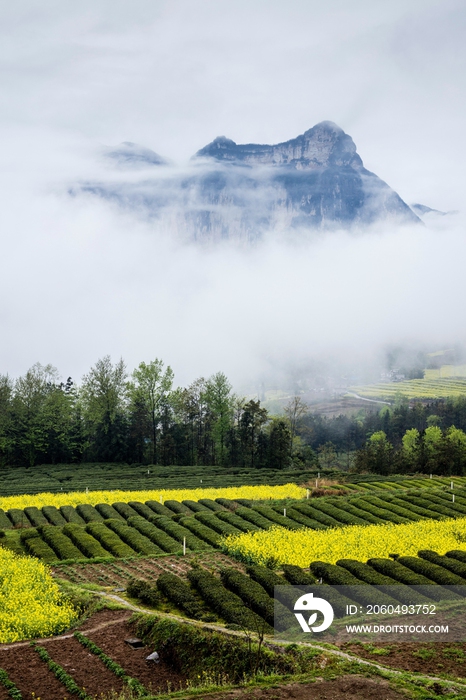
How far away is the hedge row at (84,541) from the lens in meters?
36.5

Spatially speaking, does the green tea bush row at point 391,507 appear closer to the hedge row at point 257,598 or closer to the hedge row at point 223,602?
the hedge row at point 257,598

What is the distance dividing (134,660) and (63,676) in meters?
2.69

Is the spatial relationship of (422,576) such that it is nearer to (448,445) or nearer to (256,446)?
(448,445)

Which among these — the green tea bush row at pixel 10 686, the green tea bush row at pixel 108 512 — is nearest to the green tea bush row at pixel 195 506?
the green tea bush row at pixel 108 512

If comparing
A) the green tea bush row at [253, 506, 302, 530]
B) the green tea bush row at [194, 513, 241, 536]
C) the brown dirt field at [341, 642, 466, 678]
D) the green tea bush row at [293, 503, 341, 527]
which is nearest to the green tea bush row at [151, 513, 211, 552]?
the green tea bush row at [194, 513, 241, 536]

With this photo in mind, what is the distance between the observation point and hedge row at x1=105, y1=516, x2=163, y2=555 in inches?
1473

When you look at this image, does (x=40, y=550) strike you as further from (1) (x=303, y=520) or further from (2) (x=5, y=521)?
(1) (x=303, y=520)

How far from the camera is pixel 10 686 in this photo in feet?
64.4

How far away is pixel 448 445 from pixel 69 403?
202 ft

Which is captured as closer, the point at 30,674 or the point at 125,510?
the point at 30,674

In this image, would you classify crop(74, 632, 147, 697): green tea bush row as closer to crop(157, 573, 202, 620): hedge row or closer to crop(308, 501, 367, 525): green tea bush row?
crop(157, 573, 202, 620): hedge row

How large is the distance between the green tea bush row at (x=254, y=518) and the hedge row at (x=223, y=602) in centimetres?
1242

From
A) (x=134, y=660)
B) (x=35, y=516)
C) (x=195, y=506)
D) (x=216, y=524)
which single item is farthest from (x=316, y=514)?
(x=134, y=660)

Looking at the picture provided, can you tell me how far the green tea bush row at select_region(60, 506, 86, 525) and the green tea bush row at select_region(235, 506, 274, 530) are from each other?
12.0m
